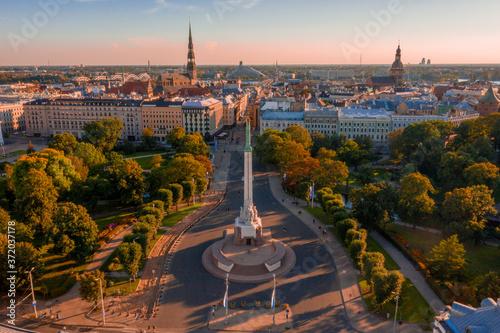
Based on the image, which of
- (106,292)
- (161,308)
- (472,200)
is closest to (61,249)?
(106,292)

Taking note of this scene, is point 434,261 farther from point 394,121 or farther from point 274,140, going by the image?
point 394,121

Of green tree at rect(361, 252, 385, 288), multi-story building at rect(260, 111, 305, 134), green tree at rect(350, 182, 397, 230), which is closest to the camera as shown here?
green tree at rect(361, 252, 385, 288)

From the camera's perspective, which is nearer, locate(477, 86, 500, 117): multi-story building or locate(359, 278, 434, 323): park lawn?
locate(359, 278, 434, 323): park lawn

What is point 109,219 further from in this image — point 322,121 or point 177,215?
point 322,121

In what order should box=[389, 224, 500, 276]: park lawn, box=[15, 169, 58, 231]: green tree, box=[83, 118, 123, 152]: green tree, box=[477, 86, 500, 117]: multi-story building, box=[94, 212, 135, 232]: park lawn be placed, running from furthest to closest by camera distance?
box=[477, 86, 500, 117]: multi-story building
box=[83, 118, 123, 152]: green tree
box=[94, 212, 135, 232]: park lawn
box=[15, 169, 58, 231]: green tree
box=[389, 224, 500, 276]: park lawn

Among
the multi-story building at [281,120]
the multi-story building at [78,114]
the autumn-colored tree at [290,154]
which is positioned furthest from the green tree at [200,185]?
the multi-story building at [78,114]

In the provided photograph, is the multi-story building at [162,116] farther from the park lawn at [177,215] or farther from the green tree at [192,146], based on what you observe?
the park lawn at [177,215]

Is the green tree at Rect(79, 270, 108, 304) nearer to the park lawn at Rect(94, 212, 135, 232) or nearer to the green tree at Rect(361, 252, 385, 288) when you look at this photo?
the park lawn at Rect(94, 212, 135, 232)

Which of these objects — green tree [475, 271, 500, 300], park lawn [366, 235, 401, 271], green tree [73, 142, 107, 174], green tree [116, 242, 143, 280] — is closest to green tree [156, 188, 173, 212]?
green tree [116, 242, 143, 280]
